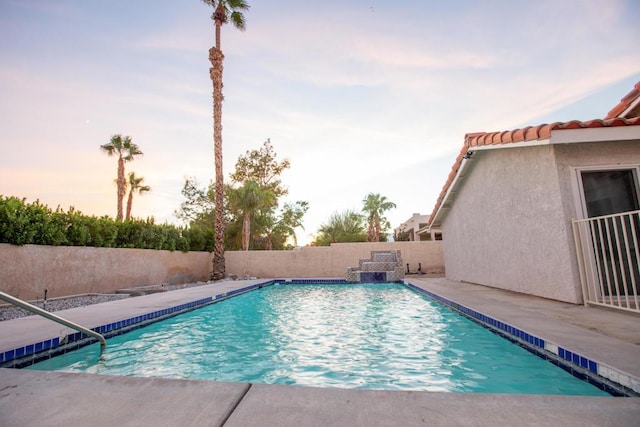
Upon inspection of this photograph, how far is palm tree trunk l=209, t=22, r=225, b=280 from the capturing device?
49.2ft

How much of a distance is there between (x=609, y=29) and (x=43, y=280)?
16498mm

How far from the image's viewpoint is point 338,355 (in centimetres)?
393

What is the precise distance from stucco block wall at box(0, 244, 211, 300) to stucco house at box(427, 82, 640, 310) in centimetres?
1193

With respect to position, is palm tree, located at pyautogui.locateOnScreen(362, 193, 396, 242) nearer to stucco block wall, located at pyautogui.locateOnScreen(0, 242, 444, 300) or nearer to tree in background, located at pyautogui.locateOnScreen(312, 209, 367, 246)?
tree in background, located at pyautogui.locateOnScreen(312, 209, 367, 246)

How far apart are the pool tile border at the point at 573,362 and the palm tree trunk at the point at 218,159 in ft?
41.9

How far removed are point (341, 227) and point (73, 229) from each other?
2645 cm

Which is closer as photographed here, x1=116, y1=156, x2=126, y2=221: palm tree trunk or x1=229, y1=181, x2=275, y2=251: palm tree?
x1=229, y1=181, x2=275, y2=251: palm tree


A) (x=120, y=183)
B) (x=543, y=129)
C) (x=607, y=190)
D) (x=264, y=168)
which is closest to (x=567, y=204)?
(x=607, y=190)

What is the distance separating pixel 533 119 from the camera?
1345 cm

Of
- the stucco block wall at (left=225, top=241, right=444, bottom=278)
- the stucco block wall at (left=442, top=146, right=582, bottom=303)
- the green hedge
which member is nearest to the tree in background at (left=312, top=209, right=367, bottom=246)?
the stucco block wall at (left=225, top=241, right=444, bottom=278)

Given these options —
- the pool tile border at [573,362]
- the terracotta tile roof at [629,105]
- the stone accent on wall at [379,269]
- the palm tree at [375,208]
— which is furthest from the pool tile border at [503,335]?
the palm tree at [375,208]

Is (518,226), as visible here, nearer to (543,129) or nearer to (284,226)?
(543,129)

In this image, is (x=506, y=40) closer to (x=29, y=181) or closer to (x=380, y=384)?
(x=380, y=384)

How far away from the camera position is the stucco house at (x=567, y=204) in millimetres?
5355
